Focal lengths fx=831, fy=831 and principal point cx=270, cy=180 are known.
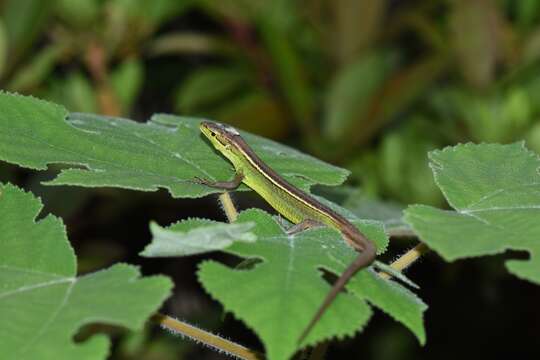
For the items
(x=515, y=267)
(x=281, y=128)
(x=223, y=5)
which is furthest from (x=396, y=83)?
(x=515, y=267)

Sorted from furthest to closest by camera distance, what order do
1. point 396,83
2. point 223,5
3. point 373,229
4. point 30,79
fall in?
point 223,5 → point 396,83 → point 30,79 → point 373,229

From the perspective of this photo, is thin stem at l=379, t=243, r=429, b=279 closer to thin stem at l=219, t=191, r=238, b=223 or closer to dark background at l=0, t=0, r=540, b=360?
thin stem at l=219, t=191, r=238, b=223

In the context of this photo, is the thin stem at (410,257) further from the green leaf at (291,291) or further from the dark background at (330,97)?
the dark background at (330,97)

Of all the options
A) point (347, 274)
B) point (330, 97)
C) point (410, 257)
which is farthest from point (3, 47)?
point (347, 274)

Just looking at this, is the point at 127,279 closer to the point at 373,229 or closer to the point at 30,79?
the point at 373,229

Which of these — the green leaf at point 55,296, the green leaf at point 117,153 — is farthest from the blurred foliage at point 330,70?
the green leaf at point 55,296

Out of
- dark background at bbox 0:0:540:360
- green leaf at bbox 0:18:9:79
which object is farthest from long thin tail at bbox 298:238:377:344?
green leaf at bbox 0:18:9:79
